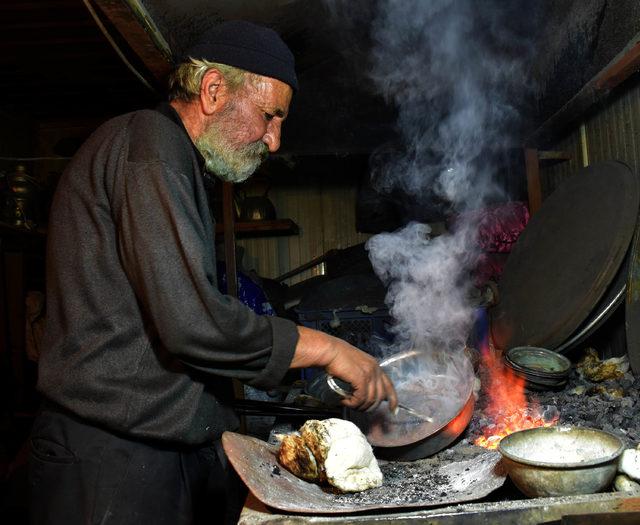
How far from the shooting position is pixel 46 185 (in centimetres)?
641

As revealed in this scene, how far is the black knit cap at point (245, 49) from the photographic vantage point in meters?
2.13

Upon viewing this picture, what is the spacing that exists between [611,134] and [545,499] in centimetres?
361

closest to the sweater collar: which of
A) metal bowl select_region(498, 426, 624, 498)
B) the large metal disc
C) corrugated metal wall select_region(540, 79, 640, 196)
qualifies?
metal bowl select_region(498, 426, 624, 498)

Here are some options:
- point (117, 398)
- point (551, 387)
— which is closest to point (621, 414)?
point (551, 387)

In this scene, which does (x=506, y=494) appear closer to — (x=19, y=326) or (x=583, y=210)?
(x=583, y=210)

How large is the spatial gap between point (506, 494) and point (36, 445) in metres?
1.84

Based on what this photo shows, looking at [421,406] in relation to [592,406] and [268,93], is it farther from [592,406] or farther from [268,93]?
[268,93]

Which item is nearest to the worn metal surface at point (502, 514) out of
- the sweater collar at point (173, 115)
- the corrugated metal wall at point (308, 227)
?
the sweater collar at point (173, 115)

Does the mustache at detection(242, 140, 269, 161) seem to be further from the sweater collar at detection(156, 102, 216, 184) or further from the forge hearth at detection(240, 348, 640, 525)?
the forge hearth at detection(240, 348, 640, 525)

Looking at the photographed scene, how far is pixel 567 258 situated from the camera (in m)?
4.20

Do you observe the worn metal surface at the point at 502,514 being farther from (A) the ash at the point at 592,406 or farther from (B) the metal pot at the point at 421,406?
(A) the ash at the point at 592,406

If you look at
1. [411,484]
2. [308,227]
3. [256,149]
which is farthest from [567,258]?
[308,227]

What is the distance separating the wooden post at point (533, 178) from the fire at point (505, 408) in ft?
6.16

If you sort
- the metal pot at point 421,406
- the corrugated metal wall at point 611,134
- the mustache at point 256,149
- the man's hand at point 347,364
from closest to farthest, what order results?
the man's hand at point 347,364 → the mustache at point 256,149 → the metal pot at point 421,406 → the corrugated metal wall at point 611,134
